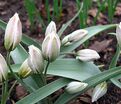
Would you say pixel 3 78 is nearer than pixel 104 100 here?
Yes

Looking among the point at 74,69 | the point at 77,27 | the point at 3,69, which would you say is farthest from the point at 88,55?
the point at 77,27

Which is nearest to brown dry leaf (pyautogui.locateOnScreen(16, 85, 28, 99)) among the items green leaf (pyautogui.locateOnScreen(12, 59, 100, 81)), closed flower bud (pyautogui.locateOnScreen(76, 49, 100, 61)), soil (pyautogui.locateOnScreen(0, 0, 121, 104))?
soil (pyautogui.locateOnScreen(0, 0, 121, 104))

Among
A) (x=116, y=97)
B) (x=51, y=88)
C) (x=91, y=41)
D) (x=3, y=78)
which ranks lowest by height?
(x=116, y=97)

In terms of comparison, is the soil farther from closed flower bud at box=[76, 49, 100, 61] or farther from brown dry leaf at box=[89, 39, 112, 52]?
closed flower bud at box=[76, 49, 100, 61]

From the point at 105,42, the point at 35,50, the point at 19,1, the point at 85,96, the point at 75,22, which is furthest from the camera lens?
the point at 19,1

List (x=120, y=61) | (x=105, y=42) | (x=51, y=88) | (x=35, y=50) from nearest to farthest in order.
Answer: (x=35, y=50) < (x=51, y=88) < (x=120, y=61) < (x=105, y=42)

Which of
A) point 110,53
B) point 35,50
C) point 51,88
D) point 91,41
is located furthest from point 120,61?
point 35,50

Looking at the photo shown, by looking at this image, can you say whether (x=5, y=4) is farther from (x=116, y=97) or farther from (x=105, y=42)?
(x=116, y=97)
